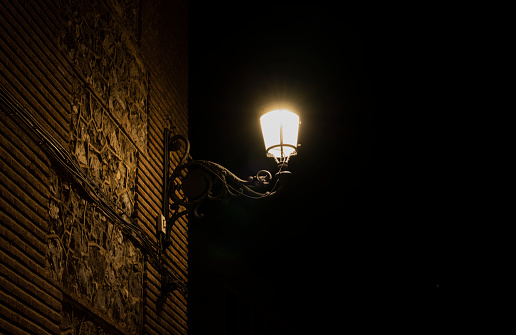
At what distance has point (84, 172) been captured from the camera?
558cm

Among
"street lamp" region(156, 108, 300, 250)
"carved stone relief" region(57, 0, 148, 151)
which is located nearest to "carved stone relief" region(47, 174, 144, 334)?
"street lamp" region(156, 108, 300, 250)

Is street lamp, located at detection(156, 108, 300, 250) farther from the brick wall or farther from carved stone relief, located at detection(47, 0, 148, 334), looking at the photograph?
carved stone relief, located at detection(47, 0, 148, 334)

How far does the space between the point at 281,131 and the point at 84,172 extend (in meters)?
2.15

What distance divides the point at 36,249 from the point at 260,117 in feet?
9.83

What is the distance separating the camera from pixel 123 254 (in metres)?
6.15

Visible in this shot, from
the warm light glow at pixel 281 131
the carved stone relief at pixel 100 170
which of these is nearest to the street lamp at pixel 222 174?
the warm light glow at pixel 281 131

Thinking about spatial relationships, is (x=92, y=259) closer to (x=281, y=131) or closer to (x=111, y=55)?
(x=111, y=55)

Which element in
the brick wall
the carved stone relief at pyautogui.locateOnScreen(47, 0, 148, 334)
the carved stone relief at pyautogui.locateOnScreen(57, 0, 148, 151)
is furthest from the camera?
the carved stone relief at pyautogui.locateOnScreen(57, 0, 148, 151)

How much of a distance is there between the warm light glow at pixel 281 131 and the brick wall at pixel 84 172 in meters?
1.36

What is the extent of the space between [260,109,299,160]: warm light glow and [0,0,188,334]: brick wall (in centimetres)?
136

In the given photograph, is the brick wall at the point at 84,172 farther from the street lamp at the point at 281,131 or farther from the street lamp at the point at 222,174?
the street lamp at the point at 281,131

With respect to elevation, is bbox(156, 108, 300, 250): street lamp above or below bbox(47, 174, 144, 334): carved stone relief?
above

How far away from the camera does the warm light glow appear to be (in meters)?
6.83

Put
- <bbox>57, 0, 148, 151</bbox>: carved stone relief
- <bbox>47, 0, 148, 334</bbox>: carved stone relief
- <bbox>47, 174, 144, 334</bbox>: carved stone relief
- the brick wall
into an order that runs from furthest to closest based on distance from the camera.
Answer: <bbox>57, 0, 148, 151</bbox>: carved stone relief, <bbox>47, 0, 148, 334</bbox>: carved stone relief, <bbox>47, 174, 144, 334</bbox>: carved stone relief, the brick wall
